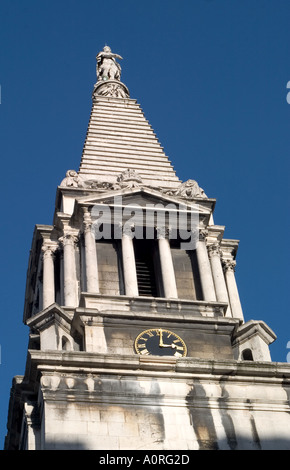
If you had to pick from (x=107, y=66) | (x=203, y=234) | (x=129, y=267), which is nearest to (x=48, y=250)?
(x=129, y=267)

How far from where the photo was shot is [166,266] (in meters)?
45.8

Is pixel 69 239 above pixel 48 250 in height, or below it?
below

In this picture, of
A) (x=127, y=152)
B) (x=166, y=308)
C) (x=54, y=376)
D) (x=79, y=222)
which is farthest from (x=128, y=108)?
(x=54, y=376)

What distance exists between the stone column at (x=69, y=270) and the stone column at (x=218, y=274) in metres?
5.22

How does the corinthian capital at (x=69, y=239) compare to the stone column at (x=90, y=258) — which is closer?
Answer: the stone column at (x=90, y=258)

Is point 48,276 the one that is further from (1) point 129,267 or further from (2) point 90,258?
(1) point 129,267

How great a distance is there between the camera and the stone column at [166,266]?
44.9m

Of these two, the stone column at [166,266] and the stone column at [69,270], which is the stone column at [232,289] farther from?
the stone column at [69,270]

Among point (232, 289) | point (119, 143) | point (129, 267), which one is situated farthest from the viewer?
point (119, 143)

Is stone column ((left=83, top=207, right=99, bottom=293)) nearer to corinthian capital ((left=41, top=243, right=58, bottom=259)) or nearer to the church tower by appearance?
the church tower

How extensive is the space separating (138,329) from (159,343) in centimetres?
96

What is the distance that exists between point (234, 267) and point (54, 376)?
42.6ft

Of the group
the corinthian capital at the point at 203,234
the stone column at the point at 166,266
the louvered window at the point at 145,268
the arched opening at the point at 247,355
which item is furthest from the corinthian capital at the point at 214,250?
the arched opening at the point at 247,355

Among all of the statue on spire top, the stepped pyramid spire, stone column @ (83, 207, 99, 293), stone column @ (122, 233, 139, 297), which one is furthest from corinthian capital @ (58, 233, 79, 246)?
the statue on spire top
